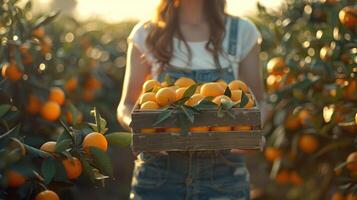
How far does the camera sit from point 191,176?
2.35 meters

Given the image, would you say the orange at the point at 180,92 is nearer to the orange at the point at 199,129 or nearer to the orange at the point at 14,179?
the orange at the point at 199,129

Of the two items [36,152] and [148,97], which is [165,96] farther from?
[36,152]

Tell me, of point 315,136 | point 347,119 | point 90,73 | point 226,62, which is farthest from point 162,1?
point 90,73

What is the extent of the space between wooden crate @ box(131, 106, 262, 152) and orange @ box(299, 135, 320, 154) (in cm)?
145

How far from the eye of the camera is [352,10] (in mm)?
2531

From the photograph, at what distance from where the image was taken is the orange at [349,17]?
8.32ft

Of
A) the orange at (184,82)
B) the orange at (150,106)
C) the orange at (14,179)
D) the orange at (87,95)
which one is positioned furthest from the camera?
the orange at (87,95)

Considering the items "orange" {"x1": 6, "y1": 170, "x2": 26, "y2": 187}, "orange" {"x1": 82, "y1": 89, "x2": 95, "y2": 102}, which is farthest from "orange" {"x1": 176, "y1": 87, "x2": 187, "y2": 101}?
"orange" {"x1": 82, "y1": 89, "x2": 95, "y2": 102}

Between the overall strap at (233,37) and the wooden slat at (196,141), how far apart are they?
546 mm

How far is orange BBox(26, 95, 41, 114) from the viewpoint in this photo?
9.74 ft

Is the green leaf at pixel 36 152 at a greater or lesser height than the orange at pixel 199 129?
greater

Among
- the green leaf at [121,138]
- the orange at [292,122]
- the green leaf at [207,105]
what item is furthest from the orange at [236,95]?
the orange at [292,122]

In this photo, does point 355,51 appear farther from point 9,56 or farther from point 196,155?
point 9,56

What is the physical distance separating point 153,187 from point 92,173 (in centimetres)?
44
